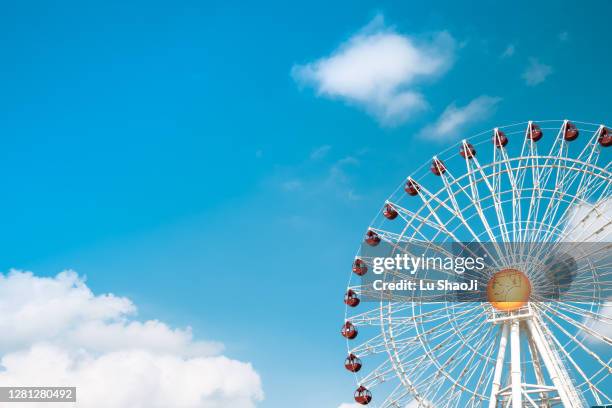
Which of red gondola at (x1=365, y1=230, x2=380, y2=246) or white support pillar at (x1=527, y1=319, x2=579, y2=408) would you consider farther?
red gondola at (x1=365, y1=230, x2=380, y2=246)

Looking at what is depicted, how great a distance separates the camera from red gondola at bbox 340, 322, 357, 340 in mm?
45594

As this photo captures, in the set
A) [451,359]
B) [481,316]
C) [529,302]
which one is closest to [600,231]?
[529,302]

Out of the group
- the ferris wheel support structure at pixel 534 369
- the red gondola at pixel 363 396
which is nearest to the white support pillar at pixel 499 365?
the ferris wheel support structure at pixel 534 369

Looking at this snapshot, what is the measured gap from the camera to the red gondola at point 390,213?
4600 cm

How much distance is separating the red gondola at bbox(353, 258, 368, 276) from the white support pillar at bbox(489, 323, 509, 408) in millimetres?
9266

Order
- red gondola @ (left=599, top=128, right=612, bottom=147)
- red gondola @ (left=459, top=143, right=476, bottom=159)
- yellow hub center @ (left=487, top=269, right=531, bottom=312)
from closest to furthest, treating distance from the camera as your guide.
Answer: yellow hub center @ (left=487, top=269, right=531, bottom=312) → red gondola @ (left=599, top=128, right=612, bottom=147) → red gondola @ (left=459, top=143, right=476, bottom=159)

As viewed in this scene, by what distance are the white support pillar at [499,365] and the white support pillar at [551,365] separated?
1451mm

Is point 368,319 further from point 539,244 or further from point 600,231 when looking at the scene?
point 600,231

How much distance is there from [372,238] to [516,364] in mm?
11590

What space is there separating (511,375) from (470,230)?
872 cm

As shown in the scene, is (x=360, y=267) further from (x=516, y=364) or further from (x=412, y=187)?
(x=516, y=364)

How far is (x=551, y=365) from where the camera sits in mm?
39250

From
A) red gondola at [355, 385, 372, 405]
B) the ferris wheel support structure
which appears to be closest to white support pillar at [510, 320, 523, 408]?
the ferris wheel support structure

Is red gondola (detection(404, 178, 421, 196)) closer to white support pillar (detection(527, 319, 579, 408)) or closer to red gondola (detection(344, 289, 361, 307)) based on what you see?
red gondola (detection(344, 289, 361, 307))
